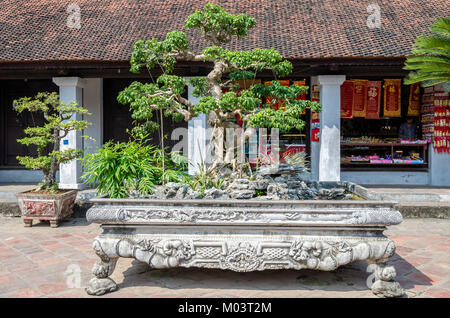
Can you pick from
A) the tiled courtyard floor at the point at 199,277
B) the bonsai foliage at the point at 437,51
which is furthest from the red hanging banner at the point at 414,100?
the tiled courtyard floor at the point at 199,277

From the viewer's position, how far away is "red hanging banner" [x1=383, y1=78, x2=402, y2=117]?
8.95m

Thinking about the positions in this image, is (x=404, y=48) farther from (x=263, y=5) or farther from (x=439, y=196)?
(x=263, y=5)

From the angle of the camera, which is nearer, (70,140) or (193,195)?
(193,195)

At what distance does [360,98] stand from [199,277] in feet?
23.7

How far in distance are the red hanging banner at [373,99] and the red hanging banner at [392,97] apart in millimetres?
194

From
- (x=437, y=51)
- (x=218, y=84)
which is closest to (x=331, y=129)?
(x=437, y=51)

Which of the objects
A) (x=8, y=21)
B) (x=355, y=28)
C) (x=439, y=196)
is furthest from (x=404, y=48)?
(x=8, y=21)

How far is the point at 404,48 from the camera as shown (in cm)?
716

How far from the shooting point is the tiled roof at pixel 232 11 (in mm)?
7434

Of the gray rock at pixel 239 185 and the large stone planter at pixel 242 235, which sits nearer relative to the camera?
the large stone planter at pixel 242 235

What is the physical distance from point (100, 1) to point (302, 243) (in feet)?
32.1

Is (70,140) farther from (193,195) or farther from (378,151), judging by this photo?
(378,151)

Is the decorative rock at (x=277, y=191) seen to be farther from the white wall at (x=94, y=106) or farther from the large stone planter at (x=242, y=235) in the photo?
the white wall at (x=94, y=106)

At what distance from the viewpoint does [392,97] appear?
8.99 m
